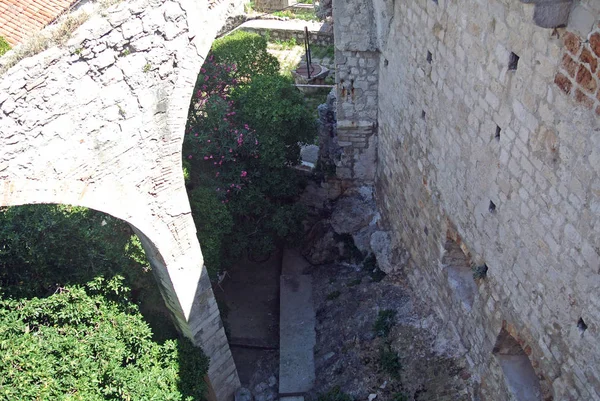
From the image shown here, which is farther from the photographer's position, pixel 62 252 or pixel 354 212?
pixel 354 212

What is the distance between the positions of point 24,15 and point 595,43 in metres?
9.17

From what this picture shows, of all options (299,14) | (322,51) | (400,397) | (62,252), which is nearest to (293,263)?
(400,397)

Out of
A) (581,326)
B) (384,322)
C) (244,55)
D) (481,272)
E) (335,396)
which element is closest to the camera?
(581,326)

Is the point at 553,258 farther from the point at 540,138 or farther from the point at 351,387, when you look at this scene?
the point at 351,387

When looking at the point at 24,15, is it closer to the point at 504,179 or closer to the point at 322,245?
the point at 322,245

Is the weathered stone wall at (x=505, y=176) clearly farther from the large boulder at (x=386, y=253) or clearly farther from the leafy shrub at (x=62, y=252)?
the leafy shrub at (x=62, y=252)

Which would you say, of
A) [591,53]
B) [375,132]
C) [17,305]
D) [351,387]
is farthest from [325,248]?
[591,53]

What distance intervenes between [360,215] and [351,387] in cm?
310

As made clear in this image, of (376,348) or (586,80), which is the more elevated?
(586,80)

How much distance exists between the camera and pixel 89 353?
21.1 ft

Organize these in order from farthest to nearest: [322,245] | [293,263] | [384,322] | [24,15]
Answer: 1. [293,263]
2. [322,245]
3. [24,15]
4. [384,322]

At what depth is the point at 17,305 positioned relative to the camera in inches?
252

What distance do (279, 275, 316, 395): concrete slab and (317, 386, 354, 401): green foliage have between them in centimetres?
46

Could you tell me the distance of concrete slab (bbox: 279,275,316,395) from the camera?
27.9ft
